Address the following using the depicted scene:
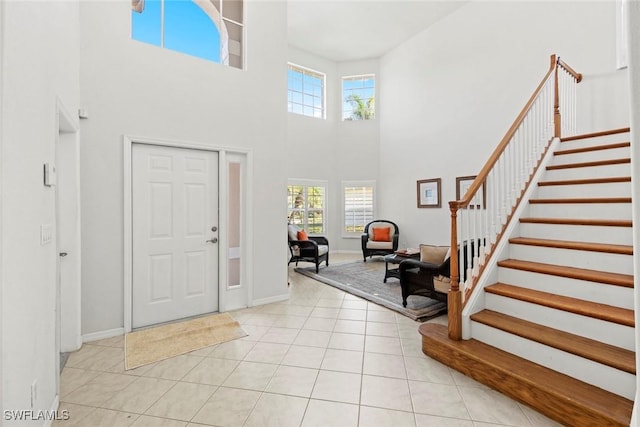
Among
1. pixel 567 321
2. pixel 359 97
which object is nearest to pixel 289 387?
pixel 567 321

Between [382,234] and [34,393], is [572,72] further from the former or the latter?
[34,393]

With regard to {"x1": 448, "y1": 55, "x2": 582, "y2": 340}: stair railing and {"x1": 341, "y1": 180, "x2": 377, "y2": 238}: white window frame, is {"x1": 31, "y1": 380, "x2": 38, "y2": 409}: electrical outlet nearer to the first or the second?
{"x1": 448, "y1": 55, "x2": 582, "y2": 340}: stair railing

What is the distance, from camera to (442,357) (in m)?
2.32

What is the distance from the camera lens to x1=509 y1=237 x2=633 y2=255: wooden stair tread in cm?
211

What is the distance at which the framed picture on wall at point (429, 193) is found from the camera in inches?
243

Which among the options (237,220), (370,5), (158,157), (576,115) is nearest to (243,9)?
(158,157)

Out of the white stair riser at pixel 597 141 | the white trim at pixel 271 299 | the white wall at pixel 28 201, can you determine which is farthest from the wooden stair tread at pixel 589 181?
the white wall at pixel 28 201

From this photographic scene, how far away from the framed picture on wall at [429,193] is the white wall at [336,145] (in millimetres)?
1462

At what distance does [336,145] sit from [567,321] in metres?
6.58

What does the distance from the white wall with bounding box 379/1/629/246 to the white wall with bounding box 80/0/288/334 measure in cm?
374

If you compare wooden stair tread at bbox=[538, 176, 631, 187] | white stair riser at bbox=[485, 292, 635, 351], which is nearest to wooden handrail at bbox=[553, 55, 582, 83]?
wooden stair tread at bbox=[538, 176, 631, 187]

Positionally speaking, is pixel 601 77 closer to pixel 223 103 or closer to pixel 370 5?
pixel 370 5

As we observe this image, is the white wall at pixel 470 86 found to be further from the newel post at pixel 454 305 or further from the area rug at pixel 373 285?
the newel post at pixel 454 305

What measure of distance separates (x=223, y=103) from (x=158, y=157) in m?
0.96
